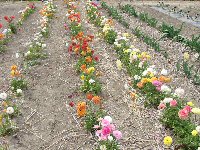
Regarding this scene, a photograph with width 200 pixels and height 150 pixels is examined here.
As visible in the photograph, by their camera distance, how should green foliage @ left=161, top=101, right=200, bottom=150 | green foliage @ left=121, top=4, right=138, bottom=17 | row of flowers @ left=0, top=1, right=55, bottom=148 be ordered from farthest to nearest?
1. green foliage @ left=121, top=4, right=138, bottom=17
2. row of flowers @ left=0, top=1, right=55, bottom=148
3. green foliage @ left=161, top=101, right=200, bottom=150

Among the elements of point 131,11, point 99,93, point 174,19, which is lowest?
point 174,19

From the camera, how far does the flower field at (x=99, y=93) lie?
5.69 m

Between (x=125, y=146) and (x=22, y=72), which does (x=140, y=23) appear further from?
(x=125, y=146)

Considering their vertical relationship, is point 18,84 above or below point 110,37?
above

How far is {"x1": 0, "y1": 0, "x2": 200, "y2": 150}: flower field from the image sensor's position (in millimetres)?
5688

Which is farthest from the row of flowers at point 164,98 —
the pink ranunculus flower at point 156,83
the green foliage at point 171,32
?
the green foliage at point 171,32

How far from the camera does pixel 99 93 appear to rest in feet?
24.0

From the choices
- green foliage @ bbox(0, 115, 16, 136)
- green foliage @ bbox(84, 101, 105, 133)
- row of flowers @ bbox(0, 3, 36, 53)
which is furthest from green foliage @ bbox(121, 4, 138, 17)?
green foliage @ bbox(0, 115, 16, 136)

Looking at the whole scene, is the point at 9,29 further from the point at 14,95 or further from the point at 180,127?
the point at 180,127

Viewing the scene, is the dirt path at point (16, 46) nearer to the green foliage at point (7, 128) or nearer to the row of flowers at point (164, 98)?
the green foliage at point (7, 128)

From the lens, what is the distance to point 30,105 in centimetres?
698

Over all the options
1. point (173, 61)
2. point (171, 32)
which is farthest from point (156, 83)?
point (171, 32)

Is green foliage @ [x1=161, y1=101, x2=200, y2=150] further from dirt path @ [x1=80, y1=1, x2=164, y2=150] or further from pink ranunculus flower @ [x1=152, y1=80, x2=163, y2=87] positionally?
pink ranunculus flower @ [x1=152, y1=80, x2=163, y2=87]

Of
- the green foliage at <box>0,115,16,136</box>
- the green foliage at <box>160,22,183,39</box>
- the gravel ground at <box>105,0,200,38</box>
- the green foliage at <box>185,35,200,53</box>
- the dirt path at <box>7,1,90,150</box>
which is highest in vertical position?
the green foliage at <box>0,115,16,136</box>
